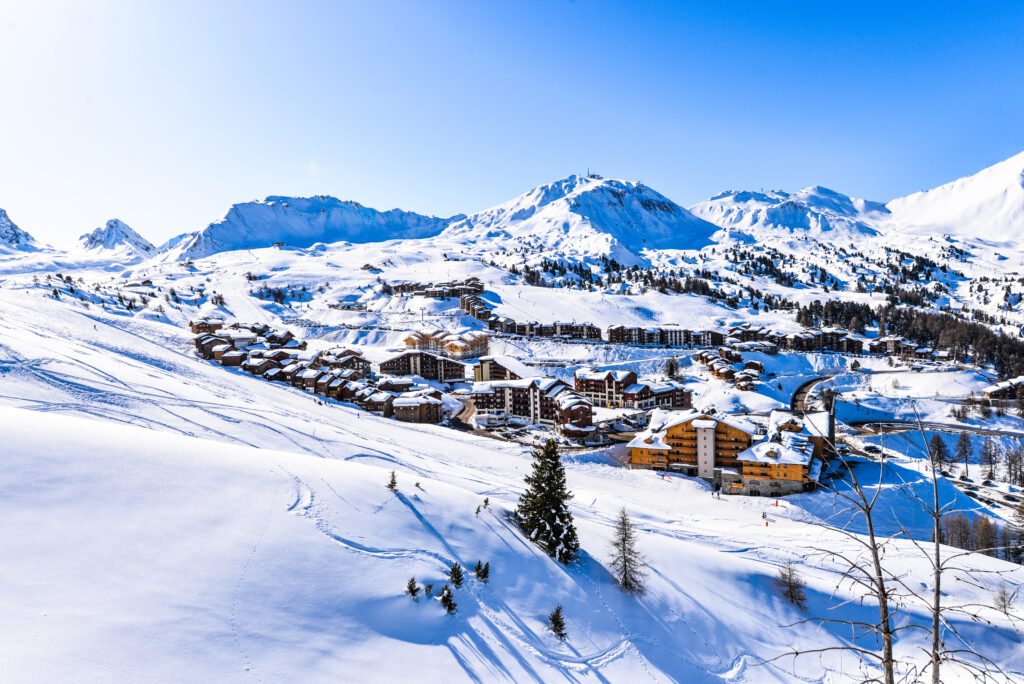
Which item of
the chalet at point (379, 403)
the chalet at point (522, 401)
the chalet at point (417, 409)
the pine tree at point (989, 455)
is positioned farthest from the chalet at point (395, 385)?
the pine tree at point (989, 455)

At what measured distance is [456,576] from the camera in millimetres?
16453

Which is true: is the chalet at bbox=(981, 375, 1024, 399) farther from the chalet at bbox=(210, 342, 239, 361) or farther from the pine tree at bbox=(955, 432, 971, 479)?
the chalet at bbox=(210, 342, 239, 361)

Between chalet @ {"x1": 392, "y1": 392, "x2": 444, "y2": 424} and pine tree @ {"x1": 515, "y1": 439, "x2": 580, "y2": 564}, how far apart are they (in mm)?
37671

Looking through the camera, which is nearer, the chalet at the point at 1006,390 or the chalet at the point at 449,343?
the chalet at the point at 1006,390

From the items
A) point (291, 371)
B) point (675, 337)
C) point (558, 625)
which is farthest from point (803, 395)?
point (558, 625)

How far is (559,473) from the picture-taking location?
22.4 metres

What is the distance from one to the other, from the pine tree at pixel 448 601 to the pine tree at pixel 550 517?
6.81m

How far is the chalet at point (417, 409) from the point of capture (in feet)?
191

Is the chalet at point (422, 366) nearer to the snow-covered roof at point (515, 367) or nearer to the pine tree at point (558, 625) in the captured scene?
the snow-covered roof at point (515, 367)

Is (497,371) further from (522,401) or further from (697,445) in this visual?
(697,445)

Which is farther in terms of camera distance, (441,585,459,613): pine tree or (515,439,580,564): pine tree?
(515,439,580,564): pine tree

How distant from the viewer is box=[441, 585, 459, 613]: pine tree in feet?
49.8


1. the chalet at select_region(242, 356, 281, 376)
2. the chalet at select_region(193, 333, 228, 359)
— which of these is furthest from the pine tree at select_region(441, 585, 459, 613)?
the chalet at select_region(193, 333, 228, 359)

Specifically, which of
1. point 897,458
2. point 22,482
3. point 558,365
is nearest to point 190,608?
point 22,482
